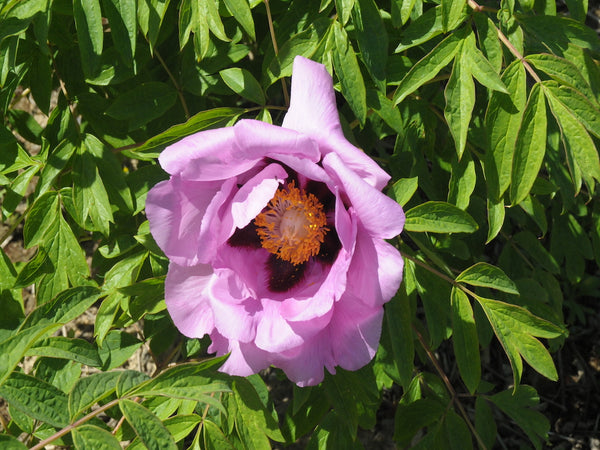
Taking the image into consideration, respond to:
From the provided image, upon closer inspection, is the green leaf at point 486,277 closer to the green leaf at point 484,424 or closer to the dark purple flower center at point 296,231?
the dark purple flower center at point 296,231

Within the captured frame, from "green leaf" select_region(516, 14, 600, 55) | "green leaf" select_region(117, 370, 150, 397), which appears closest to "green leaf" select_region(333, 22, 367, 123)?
"green leaf" select_region(516, 14, 600, 55)

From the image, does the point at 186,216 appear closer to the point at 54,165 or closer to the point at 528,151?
the point at 54,165

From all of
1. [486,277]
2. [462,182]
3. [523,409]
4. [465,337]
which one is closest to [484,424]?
[523,409]

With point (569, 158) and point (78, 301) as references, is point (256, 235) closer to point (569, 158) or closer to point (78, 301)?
point (78, 301)

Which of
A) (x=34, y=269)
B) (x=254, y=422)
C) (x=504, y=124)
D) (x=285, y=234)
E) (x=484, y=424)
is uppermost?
(x=504, y=124)

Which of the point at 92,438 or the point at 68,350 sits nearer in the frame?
the point at 92,438

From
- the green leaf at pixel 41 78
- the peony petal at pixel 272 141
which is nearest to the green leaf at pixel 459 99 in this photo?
the peony petal at pixel 272 141
